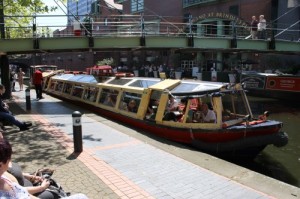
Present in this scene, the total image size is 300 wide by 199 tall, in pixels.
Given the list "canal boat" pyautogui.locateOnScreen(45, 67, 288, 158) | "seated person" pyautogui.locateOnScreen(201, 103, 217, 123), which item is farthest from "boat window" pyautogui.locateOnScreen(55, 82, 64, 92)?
"seated person" pyautogui.locateOnScreen(201, 103, 217, 123)

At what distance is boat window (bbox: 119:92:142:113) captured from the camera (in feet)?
43.8

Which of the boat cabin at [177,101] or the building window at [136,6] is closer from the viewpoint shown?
the boat cabin at [177,101]

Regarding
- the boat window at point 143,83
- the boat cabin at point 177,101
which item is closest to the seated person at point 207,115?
the boat cabin at point 177,101

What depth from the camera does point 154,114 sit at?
482 inches

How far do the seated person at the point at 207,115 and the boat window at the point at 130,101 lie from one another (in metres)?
3.02

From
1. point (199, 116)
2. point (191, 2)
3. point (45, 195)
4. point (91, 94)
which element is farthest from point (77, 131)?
point (191, 2)

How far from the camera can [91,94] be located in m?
17.5

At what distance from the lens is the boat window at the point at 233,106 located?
1110 cm

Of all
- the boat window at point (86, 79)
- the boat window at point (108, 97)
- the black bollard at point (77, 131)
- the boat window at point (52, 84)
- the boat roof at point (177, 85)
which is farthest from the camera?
the boat window at point (52, 84)

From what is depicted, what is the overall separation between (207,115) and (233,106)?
3.94 ft

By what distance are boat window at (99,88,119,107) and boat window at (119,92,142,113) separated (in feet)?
2.24

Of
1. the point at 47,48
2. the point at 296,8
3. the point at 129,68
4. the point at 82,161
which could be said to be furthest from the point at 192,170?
the point at 129,68

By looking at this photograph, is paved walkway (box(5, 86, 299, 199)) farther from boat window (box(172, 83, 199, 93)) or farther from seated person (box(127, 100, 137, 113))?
boat window (box(172, 83, 199, 93))

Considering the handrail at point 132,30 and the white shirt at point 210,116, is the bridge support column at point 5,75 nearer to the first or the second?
the handrail at point 132,30
